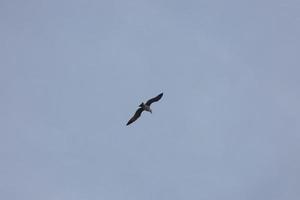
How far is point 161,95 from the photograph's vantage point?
266 ft

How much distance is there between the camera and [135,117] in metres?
81.9

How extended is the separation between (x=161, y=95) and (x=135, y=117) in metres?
3.90

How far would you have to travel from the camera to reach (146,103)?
81.4 meters

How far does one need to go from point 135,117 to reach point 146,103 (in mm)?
2079

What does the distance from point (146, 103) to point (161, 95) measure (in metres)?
1.92
